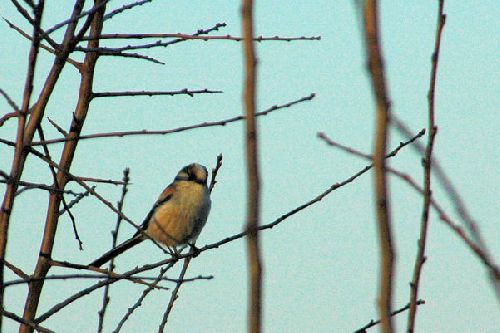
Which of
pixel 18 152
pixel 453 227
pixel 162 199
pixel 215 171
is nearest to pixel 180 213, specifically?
pixel 162 199

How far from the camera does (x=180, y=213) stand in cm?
780

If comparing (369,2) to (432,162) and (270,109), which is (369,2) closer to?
(432,162)

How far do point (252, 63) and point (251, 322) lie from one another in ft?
0.99

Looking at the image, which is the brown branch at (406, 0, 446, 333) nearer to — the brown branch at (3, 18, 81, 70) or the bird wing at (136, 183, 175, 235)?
the brown branch at (3, 18, 81, 70)

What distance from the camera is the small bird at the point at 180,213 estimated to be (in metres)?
7.77

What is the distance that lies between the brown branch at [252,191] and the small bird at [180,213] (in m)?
6.65

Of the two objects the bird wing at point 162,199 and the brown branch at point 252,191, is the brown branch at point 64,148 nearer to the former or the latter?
the brown branch at point 252,191

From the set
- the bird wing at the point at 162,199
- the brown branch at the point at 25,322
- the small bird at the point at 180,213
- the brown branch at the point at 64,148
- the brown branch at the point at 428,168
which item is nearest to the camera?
the brown branch at the point at 428,168

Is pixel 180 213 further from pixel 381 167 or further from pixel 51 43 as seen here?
pixel 381 167

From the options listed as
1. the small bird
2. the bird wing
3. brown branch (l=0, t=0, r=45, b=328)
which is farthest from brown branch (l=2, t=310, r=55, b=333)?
the bird wing

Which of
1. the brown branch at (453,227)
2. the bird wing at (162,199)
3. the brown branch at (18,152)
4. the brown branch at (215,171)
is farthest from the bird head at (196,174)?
the brown branch at (453,227)

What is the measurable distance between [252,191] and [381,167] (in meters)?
0.18

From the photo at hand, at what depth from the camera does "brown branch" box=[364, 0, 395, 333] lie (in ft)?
A: 3.25

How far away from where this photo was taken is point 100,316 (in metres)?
4.06
